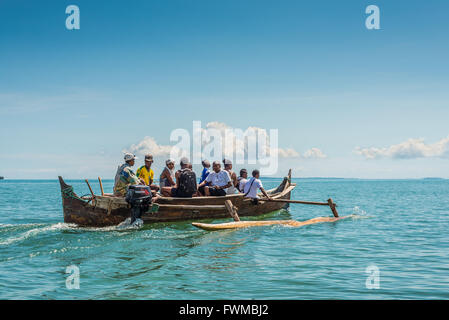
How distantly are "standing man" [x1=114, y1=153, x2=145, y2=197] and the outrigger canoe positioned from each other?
432 mm

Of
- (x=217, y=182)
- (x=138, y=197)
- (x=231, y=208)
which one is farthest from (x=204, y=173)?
(x=138, y=197)

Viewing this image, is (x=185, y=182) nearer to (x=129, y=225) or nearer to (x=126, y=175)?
(x=126, y=175)

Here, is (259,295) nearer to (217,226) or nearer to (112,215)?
(217,226)

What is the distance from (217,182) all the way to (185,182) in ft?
5.09

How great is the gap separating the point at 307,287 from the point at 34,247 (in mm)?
7543

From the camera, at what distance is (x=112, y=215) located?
13.1 m

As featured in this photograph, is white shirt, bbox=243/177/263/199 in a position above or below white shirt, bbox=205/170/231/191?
below

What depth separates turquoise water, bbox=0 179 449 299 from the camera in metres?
7.12

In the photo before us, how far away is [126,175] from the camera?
1282 centimetres

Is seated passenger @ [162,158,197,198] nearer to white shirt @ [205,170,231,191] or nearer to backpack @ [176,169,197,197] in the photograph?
backpack @ [176,169,197,197]

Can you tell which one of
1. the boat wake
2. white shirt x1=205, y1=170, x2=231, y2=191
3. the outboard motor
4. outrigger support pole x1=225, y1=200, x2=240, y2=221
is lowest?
the boat wake

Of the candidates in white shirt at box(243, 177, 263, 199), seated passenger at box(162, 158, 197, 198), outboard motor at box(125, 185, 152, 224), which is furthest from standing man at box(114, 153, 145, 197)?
white shirt at box(243, 177, 263, 199)

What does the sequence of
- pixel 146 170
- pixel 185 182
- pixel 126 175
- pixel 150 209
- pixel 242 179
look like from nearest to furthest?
1. pixel 126 175
2. pixel 150 209
3. pixel 146 170
4. pixel 185 182
5. pixel 242 179
